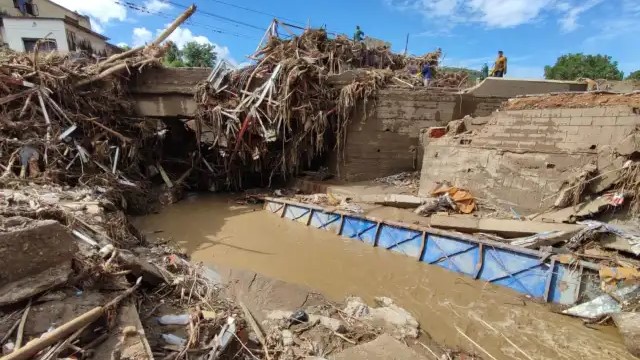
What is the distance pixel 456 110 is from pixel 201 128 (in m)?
8.12

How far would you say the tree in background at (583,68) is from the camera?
3469 centimetres

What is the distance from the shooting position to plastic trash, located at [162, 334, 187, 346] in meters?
3.83

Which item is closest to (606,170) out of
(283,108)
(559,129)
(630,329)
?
(559,129)

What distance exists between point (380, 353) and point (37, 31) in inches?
1126

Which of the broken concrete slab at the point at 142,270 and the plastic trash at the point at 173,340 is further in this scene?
the broken concrete slab at the point at 142,270

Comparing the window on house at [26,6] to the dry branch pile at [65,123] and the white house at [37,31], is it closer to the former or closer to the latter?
the white house at [37,31]

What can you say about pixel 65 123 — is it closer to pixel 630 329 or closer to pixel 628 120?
pixel 630 329

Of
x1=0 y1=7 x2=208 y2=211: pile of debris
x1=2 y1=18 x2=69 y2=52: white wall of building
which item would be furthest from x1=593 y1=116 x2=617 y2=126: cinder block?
x1=2 y1=18 x2=69 y2=52: white wall of building

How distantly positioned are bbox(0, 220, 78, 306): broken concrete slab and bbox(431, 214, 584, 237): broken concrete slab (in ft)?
21.7

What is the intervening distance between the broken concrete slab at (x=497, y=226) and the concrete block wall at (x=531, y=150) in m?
0.84

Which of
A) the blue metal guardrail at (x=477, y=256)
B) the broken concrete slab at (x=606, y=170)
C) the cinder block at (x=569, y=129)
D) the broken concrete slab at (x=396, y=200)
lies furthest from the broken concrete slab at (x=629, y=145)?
the broken concrete slab at (x=396, y=200)

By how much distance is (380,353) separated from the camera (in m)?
3.93

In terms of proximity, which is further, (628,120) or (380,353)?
(628,120)

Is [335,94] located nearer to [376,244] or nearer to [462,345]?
[376,244]
